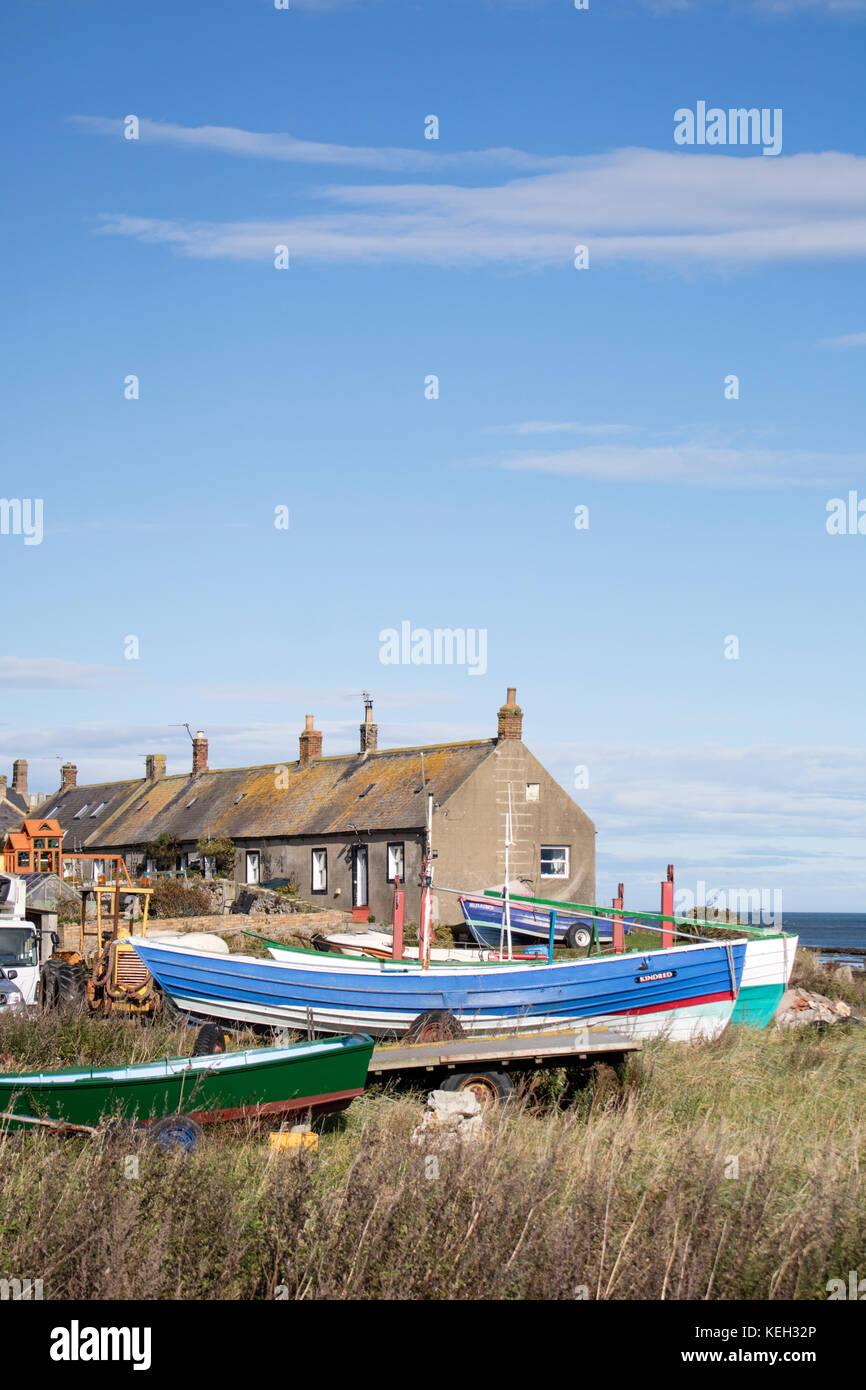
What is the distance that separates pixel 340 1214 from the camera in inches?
326

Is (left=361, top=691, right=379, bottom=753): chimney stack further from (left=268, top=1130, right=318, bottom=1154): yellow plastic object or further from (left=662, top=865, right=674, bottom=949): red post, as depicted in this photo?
(left=268, top=1130, right=318, bottom=1154): yellow plastic object

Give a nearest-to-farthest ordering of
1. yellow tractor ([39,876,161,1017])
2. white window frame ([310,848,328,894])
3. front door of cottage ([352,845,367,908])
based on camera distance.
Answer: yellow tractor ([39,876,161,1017])
front door of cottage ([352,845,367,908])
white window frame ([310,848,328,894])

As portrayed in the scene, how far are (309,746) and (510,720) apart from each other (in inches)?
416

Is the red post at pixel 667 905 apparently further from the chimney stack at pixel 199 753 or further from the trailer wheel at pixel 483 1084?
the chimney stack at pixel 199 753

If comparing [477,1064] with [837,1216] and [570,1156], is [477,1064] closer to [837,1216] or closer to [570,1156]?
[570,1156]

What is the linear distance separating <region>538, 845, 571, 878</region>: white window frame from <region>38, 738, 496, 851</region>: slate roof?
4004 mm

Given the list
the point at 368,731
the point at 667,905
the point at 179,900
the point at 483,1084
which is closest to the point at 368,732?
the point at 368,731

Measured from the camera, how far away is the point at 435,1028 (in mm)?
18672

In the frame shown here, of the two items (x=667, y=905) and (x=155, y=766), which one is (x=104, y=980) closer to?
(x=667, y=905)

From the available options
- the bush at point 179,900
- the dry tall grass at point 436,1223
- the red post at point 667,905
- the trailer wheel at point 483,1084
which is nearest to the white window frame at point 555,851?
the bush at point 179,900

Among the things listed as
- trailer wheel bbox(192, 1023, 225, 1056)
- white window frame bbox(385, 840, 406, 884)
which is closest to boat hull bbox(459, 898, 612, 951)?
white window frame bbox(385, 840, 406, 884)

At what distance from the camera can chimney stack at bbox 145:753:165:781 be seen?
2240 inches

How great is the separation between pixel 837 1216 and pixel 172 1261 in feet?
13.9
